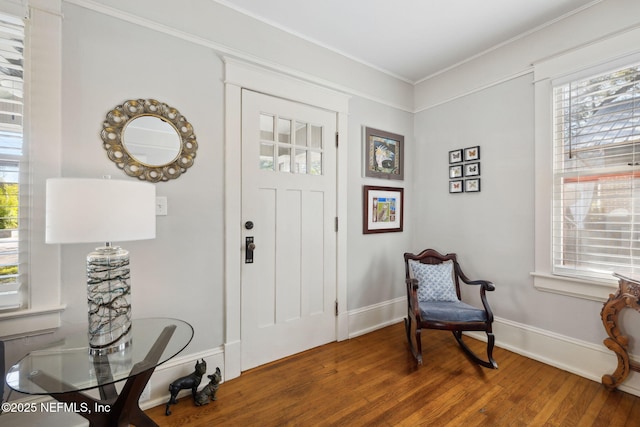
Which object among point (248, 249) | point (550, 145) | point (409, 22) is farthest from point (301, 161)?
point (550, 145)

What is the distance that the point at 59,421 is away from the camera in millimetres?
1493

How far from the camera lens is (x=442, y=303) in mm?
2418

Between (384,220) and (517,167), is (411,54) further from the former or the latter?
(384,220)

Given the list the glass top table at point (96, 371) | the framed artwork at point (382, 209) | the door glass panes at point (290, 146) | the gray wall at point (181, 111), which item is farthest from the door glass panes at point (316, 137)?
the glass top table at point (96, 371)

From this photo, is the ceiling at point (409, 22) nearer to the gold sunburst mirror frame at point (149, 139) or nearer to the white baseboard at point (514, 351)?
the gold sunburst mirror frame at point (149, 139)

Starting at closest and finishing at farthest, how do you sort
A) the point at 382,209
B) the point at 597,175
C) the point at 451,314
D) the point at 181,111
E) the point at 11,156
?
1. the point at 11,156
2. the point at 181,111
3. the point at 597,175
4. the point at 451,314
5. the point at 382,209

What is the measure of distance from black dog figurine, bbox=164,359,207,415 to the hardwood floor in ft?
0.22

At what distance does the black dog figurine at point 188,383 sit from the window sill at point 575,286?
2621 mm

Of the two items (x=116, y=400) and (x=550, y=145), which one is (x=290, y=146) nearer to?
(x=116, y=400)

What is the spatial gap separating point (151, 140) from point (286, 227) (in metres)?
1.13

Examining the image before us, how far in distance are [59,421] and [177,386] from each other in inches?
22.3

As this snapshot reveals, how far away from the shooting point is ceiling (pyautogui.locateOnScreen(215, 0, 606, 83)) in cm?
203

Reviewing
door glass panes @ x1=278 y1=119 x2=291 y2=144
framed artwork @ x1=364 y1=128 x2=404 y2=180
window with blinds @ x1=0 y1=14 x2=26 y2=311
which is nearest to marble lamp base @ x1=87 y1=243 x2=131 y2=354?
window with blinds @ x1=0 y1=14 x2=26 y2=311

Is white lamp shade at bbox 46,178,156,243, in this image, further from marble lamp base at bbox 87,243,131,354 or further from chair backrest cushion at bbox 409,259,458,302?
chair backrest cushion at bbox 409,259,458,302
